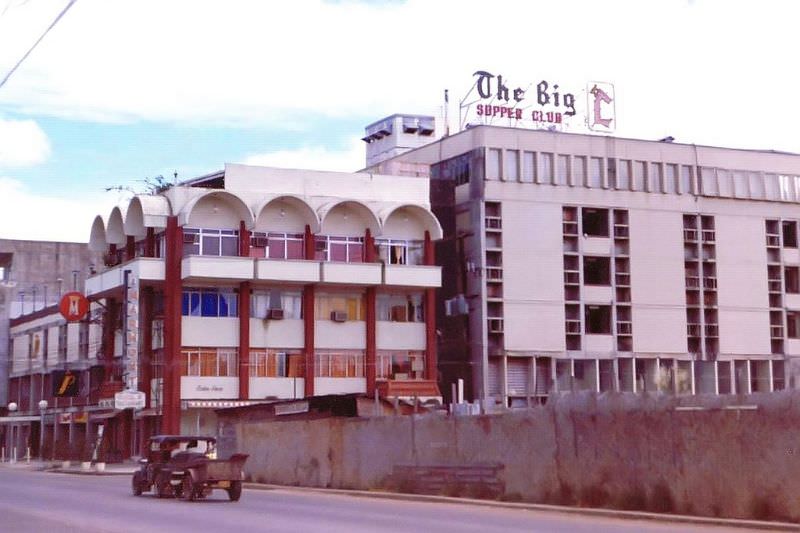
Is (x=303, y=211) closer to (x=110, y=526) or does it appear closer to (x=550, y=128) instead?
(x=550, y=128)

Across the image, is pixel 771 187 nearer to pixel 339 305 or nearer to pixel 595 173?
pixel 595 173

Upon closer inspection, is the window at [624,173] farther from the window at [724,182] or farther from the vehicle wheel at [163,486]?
the vehicle wheel at [163,486]

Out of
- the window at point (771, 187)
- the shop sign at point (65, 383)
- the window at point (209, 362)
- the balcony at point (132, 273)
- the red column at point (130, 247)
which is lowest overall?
the shop sign at point (65, 383)

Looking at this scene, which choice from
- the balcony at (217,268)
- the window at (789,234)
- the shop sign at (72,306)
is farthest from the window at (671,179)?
the shop sign at (72,306)

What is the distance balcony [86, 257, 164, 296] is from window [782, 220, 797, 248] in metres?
46.0

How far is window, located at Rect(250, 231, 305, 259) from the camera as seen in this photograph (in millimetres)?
74500

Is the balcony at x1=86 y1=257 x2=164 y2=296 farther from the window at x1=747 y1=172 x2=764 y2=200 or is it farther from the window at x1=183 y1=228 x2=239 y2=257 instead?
the window at x1=747 y1=172 x2=764 y2=200

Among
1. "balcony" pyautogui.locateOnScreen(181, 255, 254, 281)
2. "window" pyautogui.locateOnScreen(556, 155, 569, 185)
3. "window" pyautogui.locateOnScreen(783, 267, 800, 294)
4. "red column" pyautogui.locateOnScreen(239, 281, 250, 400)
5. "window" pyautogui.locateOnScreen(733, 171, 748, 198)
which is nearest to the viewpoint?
"balcony" pyautogui.locateOnScreen(181, 255, 254, 281)

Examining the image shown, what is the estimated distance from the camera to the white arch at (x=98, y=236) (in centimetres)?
8088

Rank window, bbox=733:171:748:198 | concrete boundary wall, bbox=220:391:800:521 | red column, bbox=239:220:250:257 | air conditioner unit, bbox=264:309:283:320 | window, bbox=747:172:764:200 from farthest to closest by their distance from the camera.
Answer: window, bbox=747:172:764:200
window, bbox=733:171:748:198
air conditioner unit, bbox=264:309:283:320
red column, bbox=239:220:250:257
concrete boundary wall, bbox=220:391:800:521

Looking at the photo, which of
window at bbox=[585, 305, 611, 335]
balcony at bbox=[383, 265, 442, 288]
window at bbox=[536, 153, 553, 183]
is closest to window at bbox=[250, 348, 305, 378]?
balcony at bbox=[383, 265, 442, 288]

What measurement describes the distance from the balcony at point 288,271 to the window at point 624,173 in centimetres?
2393

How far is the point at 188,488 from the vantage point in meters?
33.1

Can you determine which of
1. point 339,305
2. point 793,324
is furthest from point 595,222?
point 339,305
